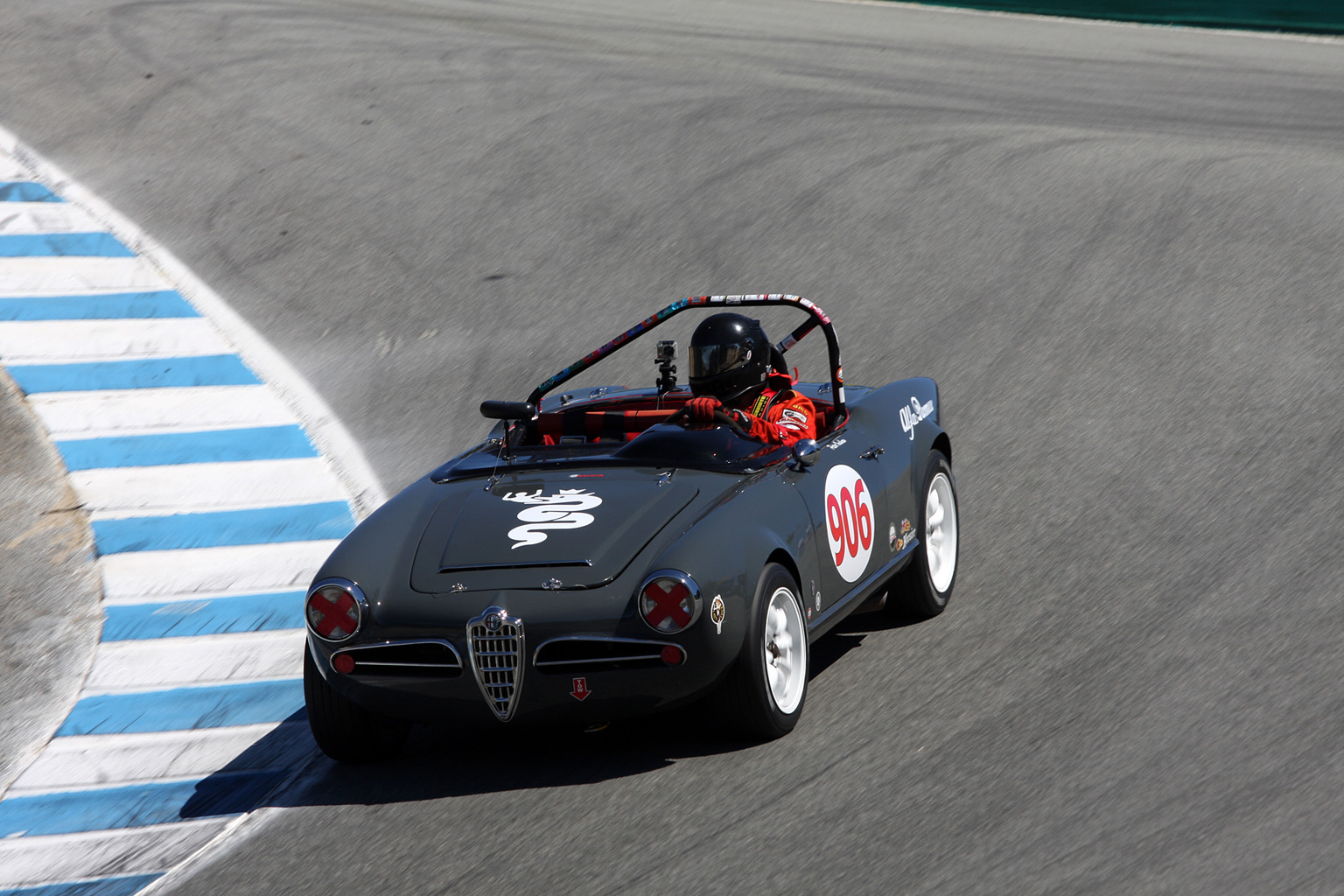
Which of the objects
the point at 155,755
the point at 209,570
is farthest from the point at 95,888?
the point at 209,570

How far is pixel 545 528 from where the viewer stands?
5.03 metres

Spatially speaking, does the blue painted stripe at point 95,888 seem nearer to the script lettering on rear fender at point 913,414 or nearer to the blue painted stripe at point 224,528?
the blue painted stripe at point 224,528

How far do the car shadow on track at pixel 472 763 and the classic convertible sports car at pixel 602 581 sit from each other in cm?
13

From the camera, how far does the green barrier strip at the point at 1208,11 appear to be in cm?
1614

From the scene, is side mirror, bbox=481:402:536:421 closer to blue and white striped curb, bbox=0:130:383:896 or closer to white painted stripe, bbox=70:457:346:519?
blue and white striped curb, bbox=0:130:383:896

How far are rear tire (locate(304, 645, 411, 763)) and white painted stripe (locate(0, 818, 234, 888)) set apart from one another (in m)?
0.42

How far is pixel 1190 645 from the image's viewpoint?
540cm

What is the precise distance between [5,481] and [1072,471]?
5718 mm

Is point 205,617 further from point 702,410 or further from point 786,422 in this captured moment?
point 786,422

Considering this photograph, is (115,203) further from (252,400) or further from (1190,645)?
(1190,645)

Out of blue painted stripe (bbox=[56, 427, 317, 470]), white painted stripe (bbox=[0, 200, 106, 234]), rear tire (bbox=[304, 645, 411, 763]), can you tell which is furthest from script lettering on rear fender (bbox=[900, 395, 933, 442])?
white painted stripe (bbox=[0, 200, 106, 234])

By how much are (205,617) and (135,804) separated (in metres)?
1.63

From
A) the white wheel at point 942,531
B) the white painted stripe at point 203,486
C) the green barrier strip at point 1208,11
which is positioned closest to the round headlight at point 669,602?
Answer: the white wheel at point 942,531

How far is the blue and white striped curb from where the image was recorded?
5172mm
